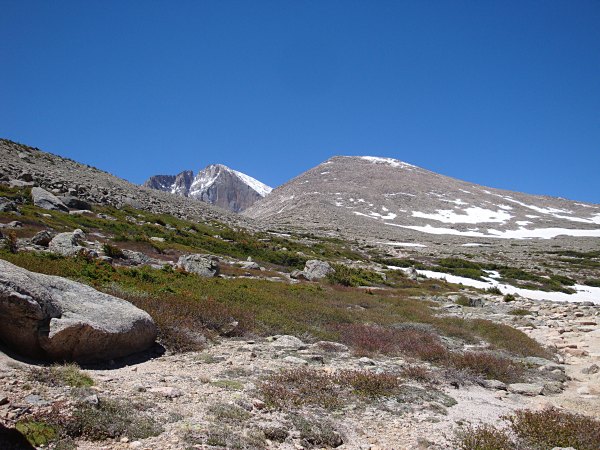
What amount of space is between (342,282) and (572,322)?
548 inches

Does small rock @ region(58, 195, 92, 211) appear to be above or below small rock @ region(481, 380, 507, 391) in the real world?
above

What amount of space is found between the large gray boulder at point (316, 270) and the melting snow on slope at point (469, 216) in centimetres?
8912

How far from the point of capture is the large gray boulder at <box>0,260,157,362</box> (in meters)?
6.92

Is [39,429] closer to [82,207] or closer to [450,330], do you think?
[450,330]

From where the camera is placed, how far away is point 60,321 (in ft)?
24.1

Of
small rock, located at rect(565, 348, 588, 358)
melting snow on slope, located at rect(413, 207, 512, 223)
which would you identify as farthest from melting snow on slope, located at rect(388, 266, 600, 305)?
melting snow on slope, located at rect(413, 207, 512, 223)

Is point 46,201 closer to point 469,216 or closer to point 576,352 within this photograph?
point 576,352

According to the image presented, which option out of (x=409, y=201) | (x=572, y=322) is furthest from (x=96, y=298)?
(x=409, y=201)

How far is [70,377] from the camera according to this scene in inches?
263

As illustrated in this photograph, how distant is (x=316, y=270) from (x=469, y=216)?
10033 cm

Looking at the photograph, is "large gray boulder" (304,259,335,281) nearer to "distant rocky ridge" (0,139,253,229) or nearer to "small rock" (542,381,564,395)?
"small rock" (542,381,564,395)

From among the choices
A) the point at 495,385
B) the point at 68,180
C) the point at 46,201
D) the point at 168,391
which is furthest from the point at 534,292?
the point at 68,180

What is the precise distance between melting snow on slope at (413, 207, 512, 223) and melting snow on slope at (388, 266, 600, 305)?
2780 inches

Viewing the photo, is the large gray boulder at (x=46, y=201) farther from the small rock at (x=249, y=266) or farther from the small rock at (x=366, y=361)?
the small rock at (x=366, y=361)
